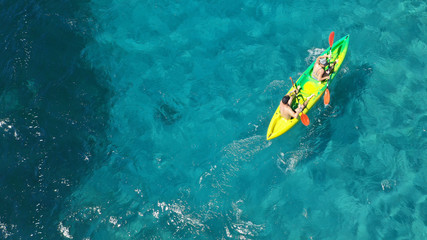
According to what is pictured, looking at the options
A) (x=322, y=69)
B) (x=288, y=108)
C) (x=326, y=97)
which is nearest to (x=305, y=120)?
(x=288, y=108)

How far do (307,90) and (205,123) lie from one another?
3652mm

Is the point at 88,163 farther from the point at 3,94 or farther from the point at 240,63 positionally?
the point at 240,63

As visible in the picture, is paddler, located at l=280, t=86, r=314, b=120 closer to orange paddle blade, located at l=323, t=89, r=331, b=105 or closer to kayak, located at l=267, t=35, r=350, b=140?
kayak, located at l=267, t=35, r=350, b=140

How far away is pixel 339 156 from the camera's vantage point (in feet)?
36.6

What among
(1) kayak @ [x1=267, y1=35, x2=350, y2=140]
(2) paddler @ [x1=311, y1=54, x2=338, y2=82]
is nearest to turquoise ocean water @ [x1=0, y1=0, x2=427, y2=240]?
(1) kayak @ [x1=267, y1=35, x2=350, y2=140]

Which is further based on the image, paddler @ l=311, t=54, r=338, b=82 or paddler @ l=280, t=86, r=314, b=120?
paddler @ l=311, t=54, r=338, b=82

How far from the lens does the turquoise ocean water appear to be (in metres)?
10.6

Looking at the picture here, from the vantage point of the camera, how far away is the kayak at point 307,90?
10969mm

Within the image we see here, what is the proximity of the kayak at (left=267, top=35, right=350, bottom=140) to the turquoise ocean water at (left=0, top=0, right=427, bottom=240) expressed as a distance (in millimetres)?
572

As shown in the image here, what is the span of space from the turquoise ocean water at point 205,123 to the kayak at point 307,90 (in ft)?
1.88

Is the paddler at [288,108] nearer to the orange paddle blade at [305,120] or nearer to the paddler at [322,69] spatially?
the orange paddle blade at [305,120]

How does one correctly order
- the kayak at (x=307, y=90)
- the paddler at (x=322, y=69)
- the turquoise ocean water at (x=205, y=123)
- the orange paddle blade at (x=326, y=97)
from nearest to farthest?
the turquoise ocean water at (x=205, y=123) → the kayak at (x=307, y=90) → the orange paddle blade at (x=326, y=97) → the paddler at (x=322, y=69)

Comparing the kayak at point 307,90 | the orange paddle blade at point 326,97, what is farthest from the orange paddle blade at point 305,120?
the orange paddle blade at point 326,97

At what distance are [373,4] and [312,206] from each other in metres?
8.75
